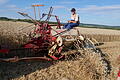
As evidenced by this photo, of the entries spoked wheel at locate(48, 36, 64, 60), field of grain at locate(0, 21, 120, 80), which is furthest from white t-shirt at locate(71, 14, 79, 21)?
field of grain at locate(0, 21, 120, 80)

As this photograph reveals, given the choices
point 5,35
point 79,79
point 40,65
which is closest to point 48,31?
point 40,65

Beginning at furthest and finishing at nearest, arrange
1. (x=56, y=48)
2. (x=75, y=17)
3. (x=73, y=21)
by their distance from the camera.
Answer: (x=75, y=17) < (x=73, y=21) < (x=56, y=48)

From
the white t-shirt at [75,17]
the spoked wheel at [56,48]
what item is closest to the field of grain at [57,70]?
the spoked wheel at [56,48]

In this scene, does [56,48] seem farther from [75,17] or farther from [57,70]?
[75,17]

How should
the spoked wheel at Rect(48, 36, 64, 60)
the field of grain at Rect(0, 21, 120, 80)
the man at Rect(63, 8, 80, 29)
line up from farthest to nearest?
the man at Rect(63, 8, 80, 29), the spoked wheel at Rect(48, 36, 64, 60), the field of grain at Rect(0, 21, 120, 80)

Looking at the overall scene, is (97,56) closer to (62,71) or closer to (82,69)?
(82,69)

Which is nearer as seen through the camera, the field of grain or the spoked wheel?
the field of grain

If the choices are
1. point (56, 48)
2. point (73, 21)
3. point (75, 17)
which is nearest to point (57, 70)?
point (56, 48)

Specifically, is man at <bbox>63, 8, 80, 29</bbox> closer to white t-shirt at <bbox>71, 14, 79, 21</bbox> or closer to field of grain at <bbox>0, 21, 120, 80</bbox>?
white t-shirt at <bbox>71, 14, 79, 21</bbox>

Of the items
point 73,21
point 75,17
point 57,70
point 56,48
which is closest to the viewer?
point 57,70

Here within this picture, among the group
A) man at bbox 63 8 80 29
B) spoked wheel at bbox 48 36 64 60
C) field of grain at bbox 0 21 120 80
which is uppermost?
man at bbox 63 8 80 29

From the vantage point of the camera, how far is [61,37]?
7.71m

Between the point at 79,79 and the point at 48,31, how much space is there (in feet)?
8.94

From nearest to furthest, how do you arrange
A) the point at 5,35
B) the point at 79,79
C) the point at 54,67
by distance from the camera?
the point at 79,79 → the point at 54,67 → the point at 5,35
